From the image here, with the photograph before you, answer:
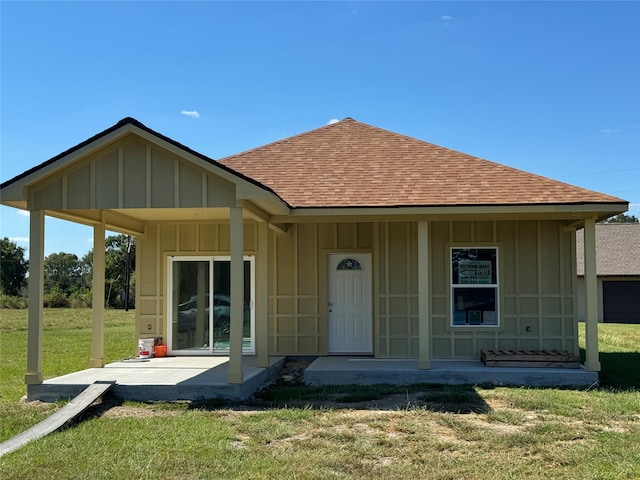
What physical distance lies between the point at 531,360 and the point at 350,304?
387cm

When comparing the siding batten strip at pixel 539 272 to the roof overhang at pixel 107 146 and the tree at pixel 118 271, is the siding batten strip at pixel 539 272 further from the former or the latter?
the tree at pixel 118 271

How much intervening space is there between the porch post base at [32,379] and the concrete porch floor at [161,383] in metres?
0.06

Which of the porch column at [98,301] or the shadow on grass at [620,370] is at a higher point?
the porch column at [98,301]

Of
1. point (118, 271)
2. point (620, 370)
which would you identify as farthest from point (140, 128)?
point (118, 271)

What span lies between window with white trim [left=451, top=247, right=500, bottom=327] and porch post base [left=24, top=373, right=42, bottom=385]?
745 centimetres

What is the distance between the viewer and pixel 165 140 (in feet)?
30.4

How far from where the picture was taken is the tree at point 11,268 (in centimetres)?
5662

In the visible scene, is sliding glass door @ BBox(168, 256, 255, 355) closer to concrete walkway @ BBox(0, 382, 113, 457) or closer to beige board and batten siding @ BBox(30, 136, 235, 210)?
concrete walkway @ BBox(0, 382, 113, 457)

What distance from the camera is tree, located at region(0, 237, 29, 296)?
56.6 m

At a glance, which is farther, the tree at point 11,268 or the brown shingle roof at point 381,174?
the tree at point 11,268

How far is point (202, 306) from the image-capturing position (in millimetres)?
13836

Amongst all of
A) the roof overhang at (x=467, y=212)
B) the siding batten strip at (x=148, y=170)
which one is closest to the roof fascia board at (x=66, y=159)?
the siding batten strip at (x=148, y=170)

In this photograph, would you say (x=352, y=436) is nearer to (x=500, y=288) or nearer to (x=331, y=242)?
(x=500, y=288)

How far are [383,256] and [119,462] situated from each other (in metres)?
7.67
